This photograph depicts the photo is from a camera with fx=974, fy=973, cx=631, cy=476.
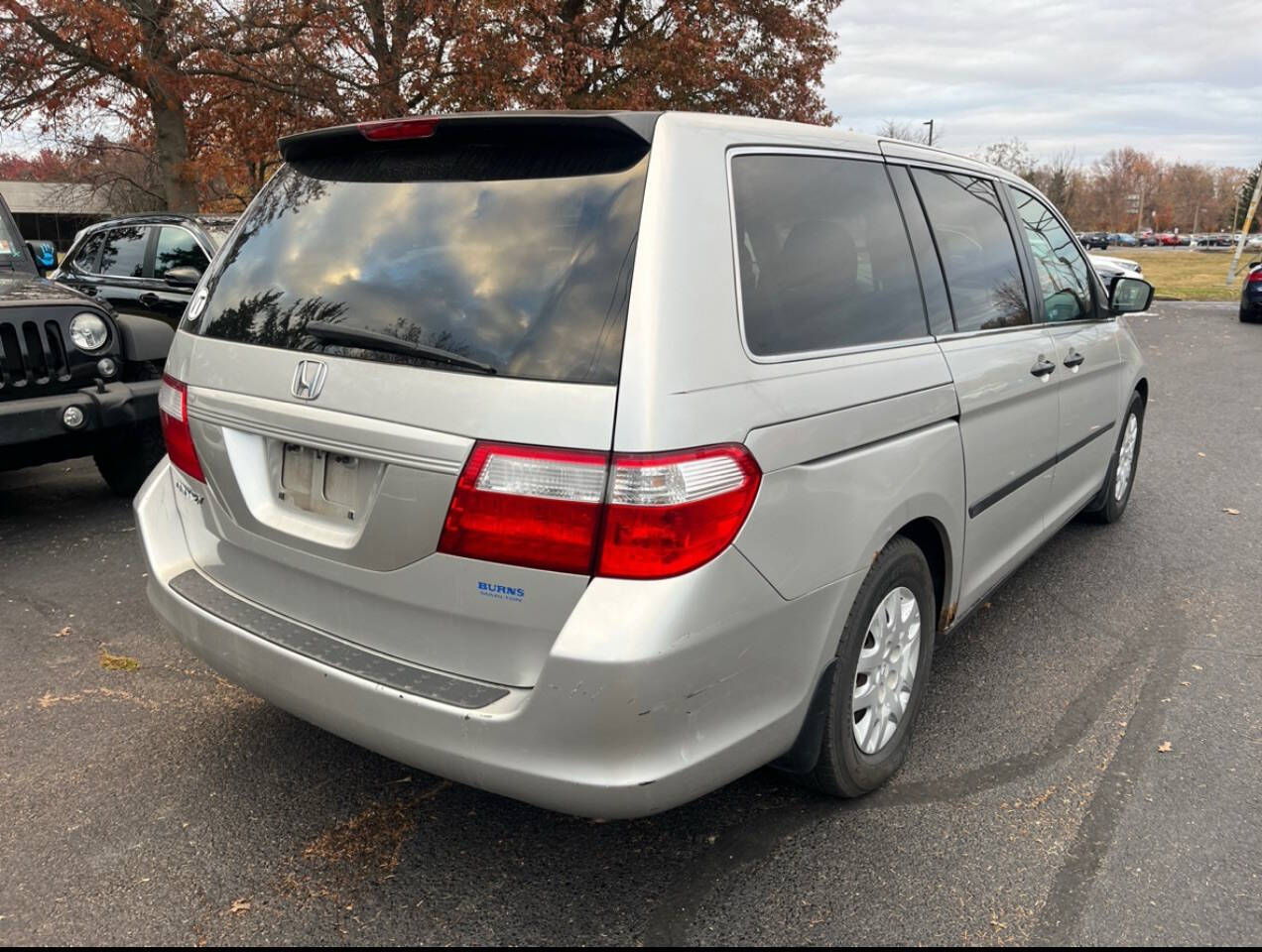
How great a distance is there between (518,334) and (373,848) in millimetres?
1468

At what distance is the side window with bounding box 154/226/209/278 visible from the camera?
7805 mm

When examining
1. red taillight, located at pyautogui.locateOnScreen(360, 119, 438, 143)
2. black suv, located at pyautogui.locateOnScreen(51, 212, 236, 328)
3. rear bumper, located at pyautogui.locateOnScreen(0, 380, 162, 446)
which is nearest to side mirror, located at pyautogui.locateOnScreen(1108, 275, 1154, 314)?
red taillight, located at pyautogui.locateOnScreen(360, 119, 438, 143)

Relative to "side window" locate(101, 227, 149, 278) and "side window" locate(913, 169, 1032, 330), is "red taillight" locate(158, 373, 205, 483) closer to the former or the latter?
"side window" locate(913, 169, 1032, 330)

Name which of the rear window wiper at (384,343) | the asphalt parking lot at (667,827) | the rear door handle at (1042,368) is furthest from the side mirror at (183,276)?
the rear door handle at (1042,368)

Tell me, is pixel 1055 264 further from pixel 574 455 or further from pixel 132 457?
pixel 132 457

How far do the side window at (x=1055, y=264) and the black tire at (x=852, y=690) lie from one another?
170 cm

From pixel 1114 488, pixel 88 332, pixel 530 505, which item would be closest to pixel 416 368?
pixel 530 505

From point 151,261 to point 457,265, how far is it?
689 centimetres

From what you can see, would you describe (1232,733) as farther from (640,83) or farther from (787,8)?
(787,8)

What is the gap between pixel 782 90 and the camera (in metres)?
21.3

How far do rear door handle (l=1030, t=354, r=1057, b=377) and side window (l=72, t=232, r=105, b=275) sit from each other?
7962 mm

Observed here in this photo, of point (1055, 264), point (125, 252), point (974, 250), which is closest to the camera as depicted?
point (974, 250)

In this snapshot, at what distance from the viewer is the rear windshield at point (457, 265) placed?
7.00 ft

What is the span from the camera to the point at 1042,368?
3703 millimetres
